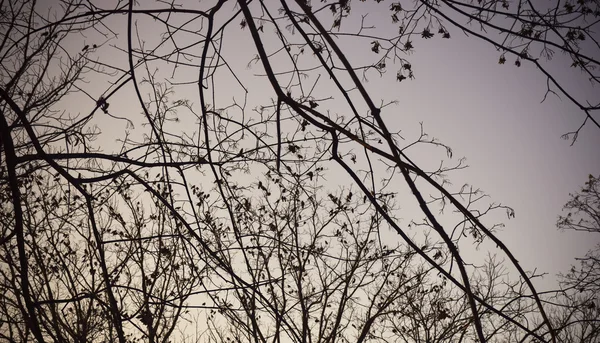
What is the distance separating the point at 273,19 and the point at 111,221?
7412 millimetres

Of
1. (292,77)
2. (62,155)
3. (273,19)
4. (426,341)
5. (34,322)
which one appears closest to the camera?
(34,322)

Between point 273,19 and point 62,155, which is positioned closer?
point 62,155

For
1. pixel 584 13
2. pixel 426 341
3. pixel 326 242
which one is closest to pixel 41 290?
pixel 326 242

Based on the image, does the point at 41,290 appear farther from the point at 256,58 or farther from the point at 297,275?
the point at 256,58

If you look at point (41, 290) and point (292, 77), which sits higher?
point (41, 290)

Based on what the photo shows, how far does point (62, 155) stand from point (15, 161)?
0.55 ft

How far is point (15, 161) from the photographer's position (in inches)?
41.6

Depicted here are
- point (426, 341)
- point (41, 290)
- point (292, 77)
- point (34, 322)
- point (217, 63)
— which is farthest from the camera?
point (426, 341)

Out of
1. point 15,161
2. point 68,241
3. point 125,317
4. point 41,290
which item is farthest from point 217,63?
point 68,241

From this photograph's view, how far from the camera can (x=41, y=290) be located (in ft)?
20.8

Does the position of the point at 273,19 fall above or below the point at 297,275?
below

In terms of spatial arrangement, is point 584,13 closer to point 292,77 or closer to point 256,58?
point 292,77

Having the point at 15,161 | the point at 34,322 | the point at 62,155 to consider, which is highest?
the point at 62,155

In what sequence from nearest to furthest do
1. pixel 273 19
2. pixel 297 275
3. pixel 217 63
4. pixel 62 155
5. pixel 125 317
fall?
pixel 125 317, pixel 62 155, pixel 273 19, pixel 217 63, pixel 297 275
